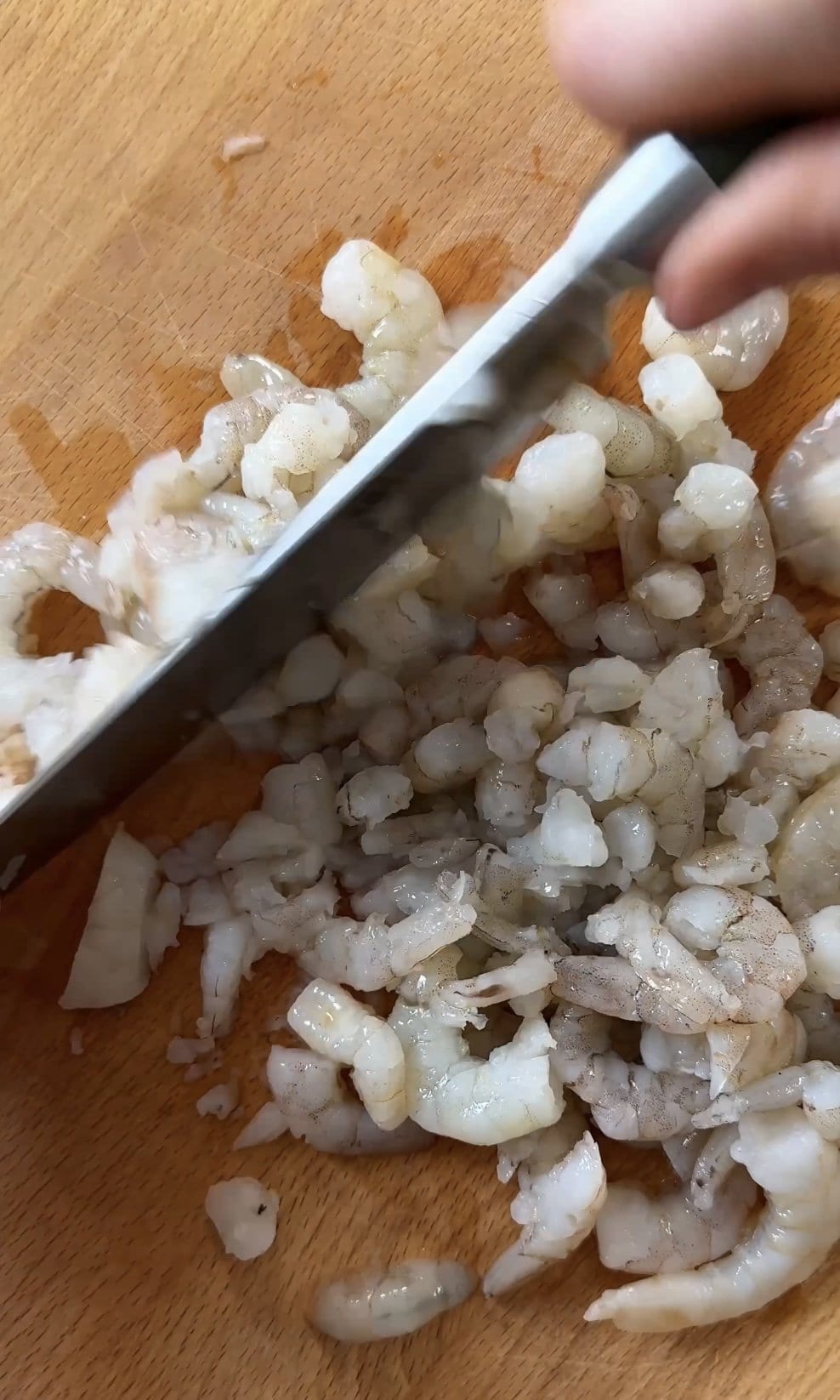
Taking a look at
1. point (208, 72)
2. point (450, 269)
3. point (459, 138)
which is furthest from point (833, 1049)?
point (208, 72)

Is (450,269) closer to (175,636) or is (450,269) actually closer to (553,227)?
(553,227)

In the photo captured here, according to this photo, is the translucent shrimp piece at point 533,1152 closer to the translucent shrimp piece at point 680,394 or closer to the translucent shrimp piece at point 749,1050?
the translucent shrimp piece at point 749,1050

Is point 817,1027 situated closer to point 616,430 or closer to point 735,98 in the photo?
point 616,430

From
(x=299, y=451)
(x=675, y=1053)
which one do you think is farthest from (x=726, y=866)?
(x=299, y=451)

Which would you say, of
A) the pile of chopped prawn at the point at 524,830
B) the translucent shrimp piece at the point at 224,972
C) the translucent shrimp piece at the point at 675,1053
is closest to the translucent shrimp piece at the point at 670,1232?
the pile of chopped prawn at the point at 524,830

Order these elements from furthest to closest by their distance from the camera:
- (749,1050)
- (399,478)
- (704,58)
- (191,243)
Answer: (191,243), (749,1050), (399,478), (704,58)

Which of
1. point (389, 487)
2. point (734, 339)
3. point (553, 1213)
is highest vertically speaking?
point (389, 487)

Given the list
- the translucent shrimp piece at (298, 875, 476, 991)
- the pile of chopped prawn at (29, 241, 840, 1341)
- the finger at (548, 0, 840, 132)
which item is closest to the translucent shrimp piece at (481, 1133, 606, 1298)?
the pile of chopped prawn at (29, 241, 840, 1341)
